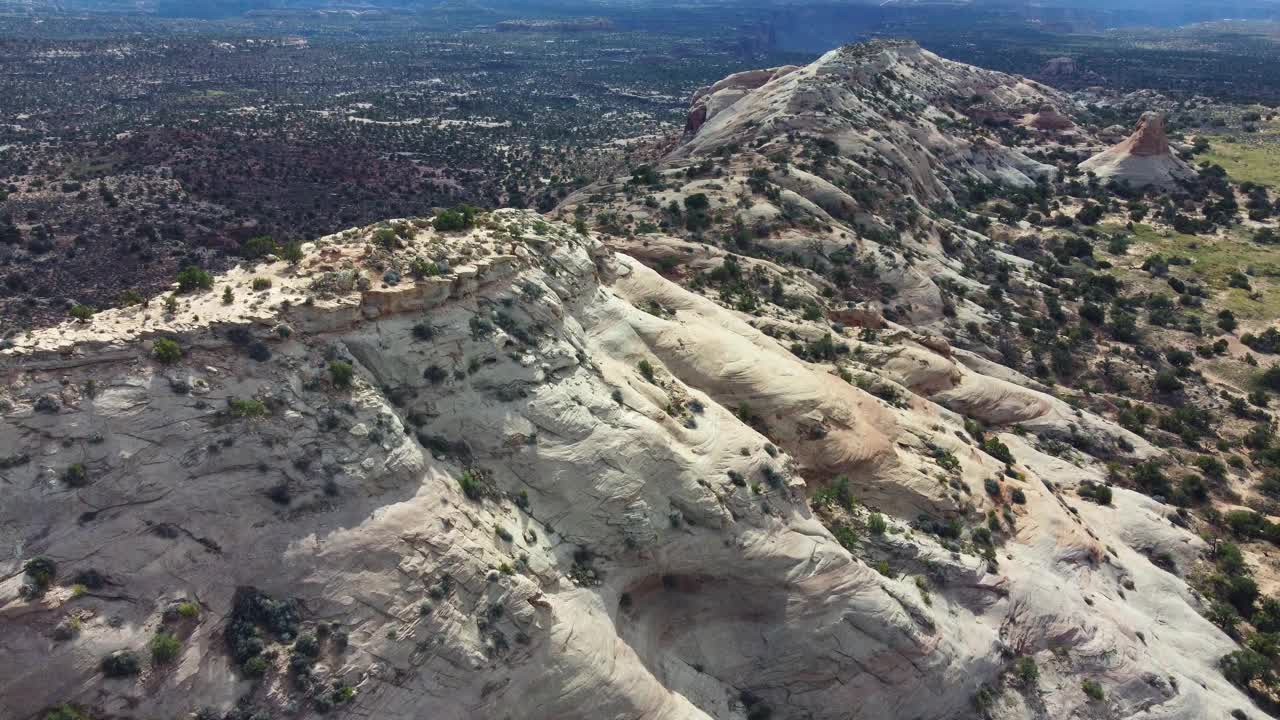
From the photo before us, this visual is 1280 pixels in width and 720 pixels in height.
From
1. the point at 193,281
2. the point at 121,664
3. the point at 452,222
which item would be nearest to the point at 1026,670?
the point at 452,222

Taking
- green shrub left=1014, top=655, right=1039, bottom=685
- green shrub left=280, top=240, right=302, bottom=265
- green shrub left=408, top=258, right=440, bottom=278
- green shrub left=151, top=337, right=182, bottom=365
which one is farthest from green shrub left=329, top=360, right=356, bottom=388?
green shrub left=1014, top=655, right=1039, bottom=685

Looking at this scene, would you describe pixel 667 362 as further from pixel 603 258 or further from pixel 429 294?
pixel 429 294

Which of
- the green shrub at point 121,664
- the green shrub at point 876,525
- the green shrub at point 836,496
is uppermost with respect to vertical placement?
the green shrub at point 121,664

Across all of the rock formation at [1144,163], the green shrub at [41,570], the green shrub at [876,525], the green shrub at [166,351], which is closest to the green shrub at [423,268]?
the green shrub at [166,351]

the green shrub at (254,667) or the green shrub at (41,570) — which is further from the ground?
the green shrub at (41,570)

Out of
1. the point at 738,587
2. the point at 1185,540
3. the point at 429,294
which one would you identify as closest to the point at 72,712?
the point at 429,294

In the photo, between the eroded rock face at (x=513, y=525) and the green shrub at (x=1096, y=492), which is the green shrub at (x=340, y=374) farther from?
the green shrub at (x=1096, y=492)

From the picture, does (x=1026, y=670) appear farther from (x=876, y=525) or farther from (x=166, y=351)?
(x=166, y=351)
